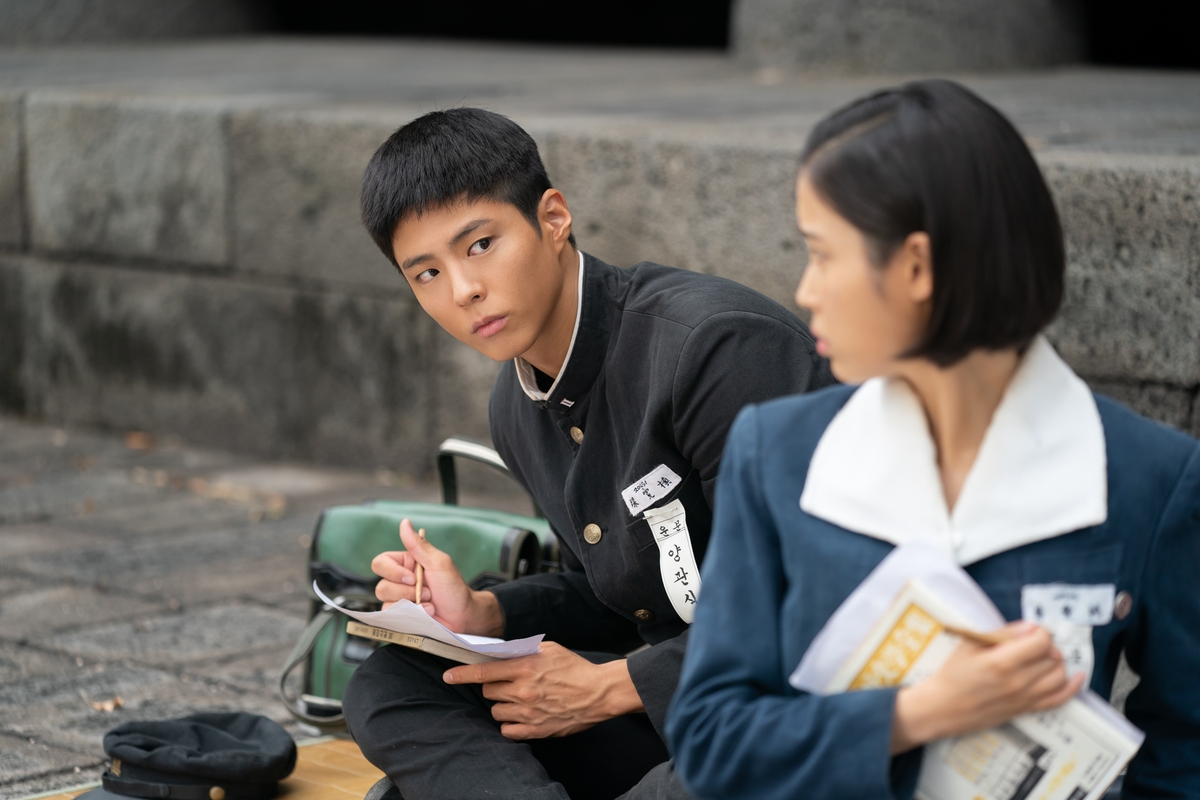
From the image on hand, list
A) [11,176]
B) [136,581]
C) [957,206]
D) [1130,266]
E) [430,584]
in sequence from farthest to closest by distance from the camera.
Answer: [11,176], [136,581], [1130,266], [430,584], [957,206]

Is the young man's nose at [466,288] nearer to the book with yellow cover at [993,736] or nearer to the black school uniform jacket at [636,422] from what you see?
the black school uniform jacket at [636,422]

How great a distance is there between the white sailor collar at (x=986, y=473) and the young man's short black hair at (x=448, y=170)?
92 centimetres

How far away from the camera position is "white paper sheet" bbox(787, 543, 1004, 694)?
1325 millimetres

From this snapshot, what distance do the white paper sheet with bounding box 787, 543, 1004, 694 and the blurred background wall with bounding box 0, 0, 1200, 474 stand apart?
7.02ft

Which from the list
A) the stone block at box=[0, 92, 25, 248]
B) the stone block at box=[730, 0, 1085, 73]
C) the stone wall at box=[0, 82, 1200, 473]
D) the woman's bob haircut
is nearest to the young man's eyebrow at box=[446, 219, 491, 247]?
the woman's bob haircut

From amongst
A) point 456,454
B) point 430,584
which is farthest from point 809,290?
point 456,454

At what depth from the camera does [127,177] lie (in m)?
5.49

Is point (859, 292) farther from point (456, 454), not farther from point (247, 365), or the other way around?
point (247, 365)

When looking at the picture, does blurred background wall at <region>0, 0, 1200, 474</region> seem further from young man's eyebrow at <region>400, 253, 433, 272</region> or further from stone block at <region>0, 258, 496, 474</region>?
young man's eyebrow at <region>400, 253, 433, 272</region>

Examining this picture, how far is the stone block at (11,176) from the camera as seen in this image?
5.78 metres

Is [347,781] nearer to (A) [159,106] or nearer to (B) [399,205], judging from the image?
(B) [399,205]

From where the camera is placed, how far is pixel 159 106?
536 cm

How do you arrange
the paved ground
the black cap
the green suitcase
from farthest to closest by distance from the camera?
the paved ground → the green suitcase → the black cap

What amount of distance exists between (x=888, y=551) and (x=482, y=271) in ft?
3.09
